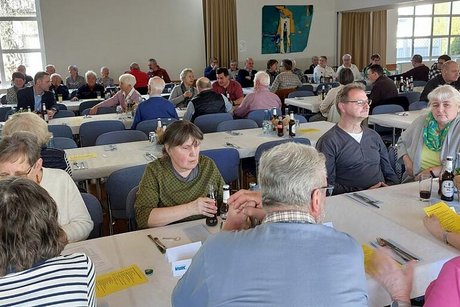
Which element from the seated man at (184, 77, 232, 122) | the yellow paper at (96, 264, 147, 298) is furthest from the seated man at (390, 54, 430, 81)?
the yellow paper at (96, 264, 147, 298)

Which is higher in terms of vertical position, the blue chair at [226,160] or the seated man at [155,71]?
the seated man at [155,71]

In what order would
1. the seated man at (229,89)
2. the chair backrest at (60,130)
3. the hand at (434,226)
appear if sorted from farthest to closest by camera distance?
the seated man at (229,89) < the chair backrest at (60,130) < the hand at (434,226)

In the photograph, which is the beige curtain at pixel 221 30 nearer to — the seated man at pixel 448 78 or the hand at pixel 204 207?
the seated man at pixel 448 78

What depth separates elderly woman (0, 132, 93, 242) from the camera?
7.50 ft

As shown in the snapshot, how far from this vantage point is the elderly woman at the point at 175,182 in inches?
100

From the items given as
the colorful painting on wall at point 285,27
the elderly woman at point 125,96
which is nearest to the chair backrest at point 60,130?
the elderly woman at point 125,96

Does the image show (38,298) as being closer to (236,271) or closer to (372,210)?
(236,271)

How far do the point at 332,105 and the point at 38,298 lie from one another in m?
5.53

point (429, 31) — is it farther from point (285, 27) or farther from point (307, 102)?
point (307, 102)

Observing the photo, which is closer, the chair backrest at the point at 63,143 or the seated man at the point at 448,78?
Answer: the chair backrest at the point at 63,143

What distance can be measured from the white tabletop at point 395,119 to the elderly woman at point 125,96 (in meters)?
3.41

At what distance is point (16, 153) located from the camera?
229 cm

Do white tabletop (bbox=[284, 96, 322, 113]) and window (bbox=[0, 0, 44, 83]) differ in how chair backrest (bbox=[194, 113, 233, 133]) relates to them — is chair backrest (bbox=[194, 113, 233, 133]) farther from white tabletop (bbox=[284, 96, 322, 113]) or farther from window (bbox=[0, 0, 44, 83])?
window (bbox=[0, 0, 44, 83])

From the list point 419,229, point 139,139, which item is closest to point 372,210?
point 419,229
